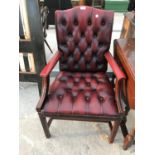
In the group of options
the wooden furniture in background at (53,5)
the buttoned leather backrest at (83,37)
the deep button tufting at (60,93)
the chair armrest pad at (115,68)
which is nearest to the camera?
the chair armrest pad at (115,68)

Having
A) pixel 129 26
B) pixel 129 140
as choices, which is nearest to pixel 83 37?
pixel 129 26

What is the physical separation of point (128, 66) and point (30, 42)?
90 centimetres

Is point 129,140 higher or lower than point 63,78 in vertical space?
lower

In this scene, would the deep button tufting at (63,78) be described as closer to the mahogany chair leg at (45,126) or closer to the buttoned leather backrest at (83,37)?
the buttoned leather backrest at (83,37)

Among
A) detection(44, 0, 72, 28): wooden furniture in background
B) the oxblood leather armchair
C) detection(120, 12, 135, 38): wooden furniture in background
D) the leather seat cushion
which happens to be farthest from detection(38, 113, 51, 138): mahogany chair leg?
detection(44, 0, 72, 28): wooden furniture in background

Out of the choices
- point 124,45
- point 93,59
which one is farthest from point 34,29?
point 124,45

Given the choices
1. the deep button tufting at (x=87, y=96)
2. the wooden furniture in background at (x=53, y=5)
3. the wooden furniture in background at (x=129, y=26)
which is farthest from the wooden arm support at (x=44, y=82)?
the wooden furniture in background at (x=53, y=5)

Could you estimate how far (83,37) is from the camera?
5.10 feet

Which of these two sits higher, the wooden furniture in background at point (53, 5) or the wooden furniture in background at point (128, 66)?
the wooden furniture in background at point (53, 5)

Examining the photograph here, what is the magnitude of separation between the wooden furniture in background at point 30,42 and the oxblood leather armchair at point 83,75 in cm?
18

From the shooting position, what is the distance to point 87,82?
1529 mm

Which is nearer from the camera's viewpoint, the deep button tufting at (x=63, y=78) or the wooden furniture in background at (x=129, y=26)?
the deep button tufting at (x=63, y=78)

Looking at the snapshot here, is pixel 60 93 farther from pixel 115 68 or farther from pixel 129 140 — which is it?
pixel 129 140

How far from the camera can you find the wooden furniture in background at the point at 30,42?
4.77ft
